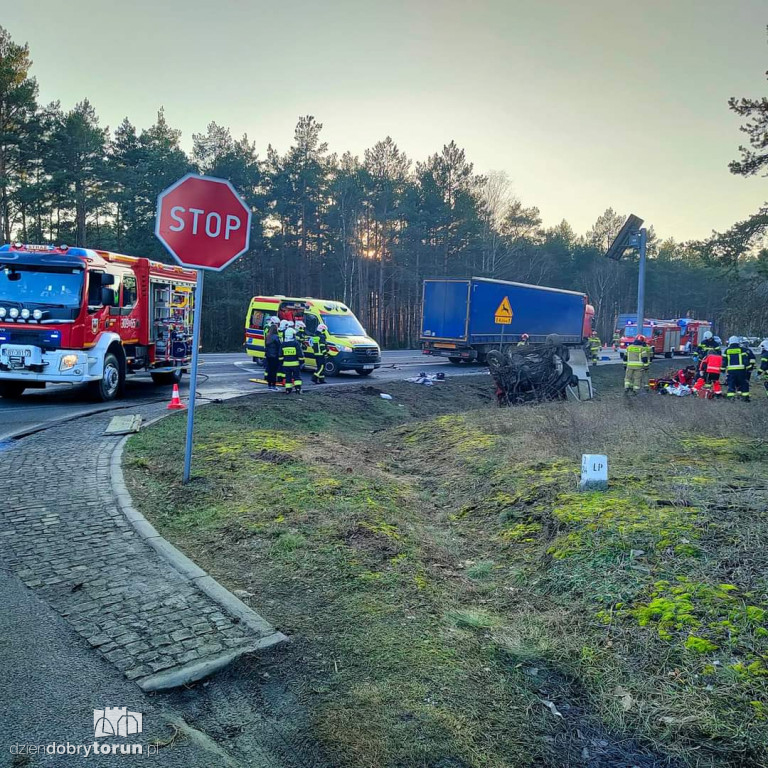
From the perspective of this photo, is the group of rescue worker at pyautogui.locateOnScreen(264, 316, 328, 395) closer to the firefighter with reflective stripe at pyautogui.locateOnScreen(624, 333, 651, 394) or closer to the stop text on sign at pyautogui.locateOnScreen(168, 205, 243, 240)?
the stop text on sign at pyautogui.locateOnScreen(168, 205, 243, 240)

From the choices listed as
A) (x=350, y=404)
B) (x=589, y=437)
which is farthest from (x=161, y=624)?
(x=350, y=404)

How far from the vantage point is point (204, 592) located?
4.36 m

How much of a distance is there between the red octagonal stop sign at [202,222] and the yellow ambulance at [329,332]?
13.7m

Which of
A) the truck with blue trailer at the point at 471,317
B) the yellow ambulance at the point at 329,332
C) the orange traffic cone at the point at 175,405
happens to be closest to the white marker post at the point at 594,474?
the orange traffic cone at the point at 175,405

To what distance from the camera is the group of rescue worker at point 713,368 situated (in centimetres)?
1592

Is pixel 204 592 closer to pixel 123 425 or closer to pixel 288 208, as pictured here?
pixel 123 425

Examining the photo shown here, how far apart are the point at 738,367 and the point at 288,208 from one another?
37.1 metres

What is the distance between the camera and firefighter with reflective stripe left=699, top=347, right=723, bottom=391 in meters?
17.3

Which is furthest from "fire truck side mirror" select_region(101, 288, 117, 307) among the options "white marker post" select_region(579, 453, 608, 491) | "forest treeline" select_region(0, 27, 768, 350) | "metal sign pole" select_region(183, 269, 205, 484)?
"forest treeline" select_region(0, 27, 768, 350)

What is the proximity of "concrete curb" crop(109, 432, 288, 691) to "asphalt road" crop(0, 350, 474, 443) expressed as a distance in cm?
475

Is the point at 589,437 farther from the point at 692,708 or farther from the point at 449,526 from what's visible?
the point at 692,708

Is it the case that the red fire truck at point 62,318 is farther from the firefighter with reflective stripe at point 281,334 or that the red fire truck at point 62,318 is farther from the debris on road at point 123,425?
the firefighter with reflective stripe at point 281,334

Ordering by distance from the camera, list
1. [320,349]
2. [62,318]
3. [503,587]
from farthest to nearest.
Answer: [320,349] < [62,318] < [503,587]

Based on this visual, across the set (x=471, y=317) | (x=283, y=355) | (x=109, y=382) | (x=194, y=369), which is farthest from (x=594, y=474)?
(x=471, y=317)
